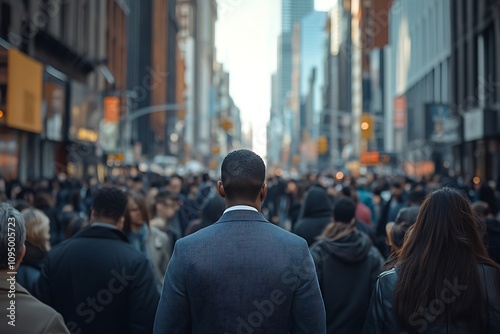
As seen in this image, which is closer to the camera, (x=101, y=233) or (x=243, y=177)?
(x=243, y=177)

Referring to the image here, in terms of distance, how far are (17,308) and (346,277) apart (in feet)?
11.3

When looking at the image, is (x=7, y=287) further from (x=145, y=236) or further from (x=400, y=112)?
(x=400, y=112)

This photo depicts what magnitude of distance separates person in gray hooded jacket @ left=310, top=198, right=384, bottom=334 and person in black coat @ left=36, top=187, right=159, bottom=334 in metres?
1.57

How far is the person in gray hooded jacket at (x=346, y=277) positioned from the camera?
612 centimetres

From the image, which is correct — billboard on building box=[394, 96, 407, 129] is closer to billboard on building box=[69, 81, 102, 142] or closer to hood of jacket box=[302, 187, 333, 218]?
billboard on building box=[69, 81, 102, 142]

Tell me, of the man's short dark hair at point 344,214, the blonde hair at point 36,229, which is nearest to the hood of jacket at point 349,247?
the man's short dark hair at point 344,214

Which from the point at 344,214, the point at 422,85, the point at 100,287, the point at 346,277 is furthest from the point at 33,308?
the point at 422,85

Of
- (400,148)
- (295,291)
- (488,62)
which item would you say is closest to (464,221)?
(295,291)

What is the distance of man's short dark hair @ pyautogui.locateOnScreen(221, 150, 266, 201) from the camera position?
154 inches

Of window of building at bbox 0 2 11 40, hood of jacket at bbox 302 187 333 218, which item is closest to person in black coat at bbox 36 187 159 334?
hood of jacket at bbox 302 187 333 218

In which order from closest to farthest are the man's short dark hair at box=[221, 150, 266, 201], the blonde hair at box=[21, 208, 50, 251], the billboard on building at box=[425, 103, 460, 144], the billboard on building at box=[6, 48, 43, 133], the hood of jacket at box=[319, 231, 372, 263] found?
the man's short dark hair at box=[221, 150, 266, 201]
the hood of jacket at box=[319, 231, 372, 263]
the blonde hair at box=[21, 208, 50, 251]
the billboard on building at box=[6, 48, 43, 133]
the billboard on building at box=[425, 103, 460, 144]

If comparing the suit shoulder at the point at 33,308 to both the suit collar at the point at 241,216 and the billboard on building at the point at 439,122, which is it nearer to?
the suit collar at the point at 241,216

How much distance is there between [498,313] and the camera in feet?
12.9

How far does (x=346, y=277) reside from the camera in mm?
6242
